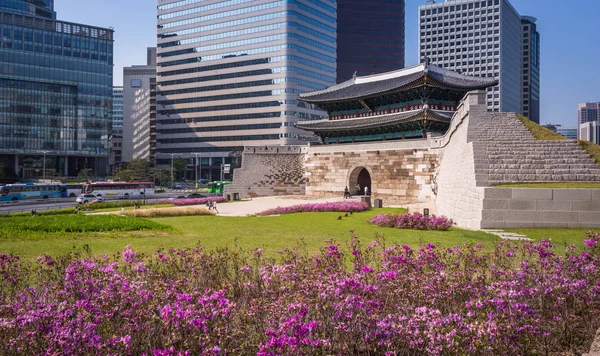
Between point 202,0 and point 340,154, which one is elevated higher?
point 202,0

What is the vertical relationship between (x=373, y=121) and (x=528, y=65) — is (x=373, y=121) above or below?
below

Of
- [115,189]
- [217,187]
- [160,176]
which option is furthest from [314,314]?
[160,176]

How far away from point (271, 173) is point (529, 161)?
121ft

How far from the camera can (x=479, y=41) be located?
138 metres

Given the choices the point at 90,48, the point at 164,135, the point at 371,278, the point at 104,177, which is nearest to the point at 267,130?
the point at 164,135

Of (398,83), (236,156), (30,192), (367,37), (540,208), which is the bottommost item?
(30,192)

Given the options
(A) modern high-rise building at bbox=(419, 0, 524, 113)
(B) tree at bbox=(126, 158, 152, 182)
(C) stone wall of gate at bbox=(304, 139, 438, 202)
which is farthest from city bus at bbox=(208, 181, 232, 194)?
(A) modern high-rise building at bbox=(419, 0, 524, 113)

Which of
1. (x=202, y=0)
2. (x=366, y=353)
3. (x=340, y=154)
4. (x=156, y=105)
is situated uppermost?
(x=202, y=0)

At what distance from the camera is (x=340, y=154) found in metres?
47.9

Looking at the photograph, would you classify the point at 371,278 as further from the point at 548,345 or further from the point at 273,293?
the point at 548,345

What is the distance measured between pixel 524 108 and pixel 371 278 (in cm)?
17342

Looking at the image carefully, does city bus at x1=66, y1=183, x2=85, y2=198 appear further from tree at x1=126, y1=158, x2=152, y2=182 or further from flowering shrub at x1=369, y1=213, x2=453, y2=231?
flowering shrub at x1=369, y1=213, x2=453, y2=231

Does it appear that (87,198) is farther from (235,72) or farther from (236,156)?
(235,72)

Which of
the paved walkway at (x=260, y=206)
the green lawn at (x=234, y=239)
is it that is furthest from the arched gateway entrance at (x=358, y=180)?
the green lawn at (x=234, y=239)
